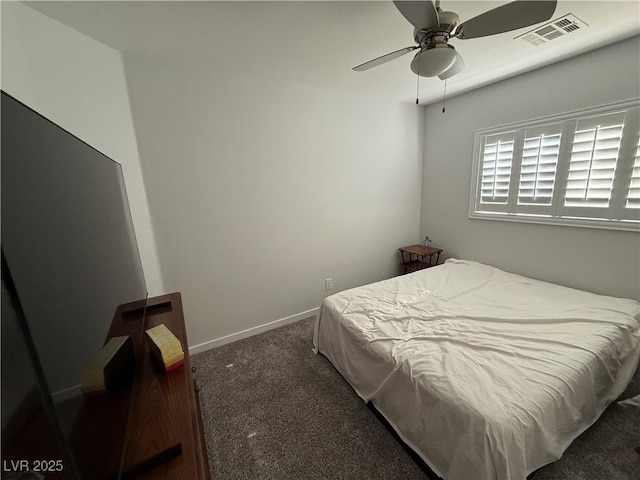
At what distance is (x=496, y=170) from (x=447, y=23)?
184 cm

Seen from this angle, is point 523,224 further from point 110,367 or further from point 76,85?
point 76,85

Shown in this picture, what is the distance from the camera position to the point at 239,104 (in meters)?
2.08

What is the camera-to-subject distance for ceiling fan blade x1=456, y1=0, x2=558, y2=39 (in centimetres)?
101

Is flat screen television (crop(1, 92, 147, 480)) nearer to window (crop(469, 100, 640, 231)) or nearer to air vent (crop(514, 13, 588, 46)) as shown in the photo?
air vent (crop(514, 13, 588, 46))

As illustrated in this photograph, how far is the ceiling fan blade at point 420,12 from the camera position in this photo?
3.48 ft

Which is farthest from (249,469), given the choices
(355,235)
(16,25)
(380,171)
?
(380,171)

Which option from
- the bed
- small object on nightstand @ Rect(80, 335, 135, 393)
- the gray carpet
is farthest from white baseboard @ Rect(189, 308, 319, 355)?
small object on nightstand @ Rect(80, 335, 135, 393)

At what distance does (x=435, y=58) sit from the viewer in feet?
4.21

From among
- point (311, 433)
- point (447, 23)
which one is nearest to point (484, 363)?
point (311, 433)

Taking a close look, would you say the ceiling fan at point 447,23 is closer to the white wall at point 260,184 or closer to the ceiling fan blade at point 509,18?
the ceiling fan blade at point 509,18

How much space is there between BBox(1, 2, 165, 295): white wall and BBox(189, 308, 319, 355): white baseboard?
2.33 feet

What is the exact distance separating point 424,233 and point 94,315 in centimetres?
344

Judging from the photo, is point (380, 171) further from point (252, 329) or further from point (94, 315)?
point (94, 315)

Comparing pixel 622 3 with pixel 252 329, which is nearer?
pixel 622 3
